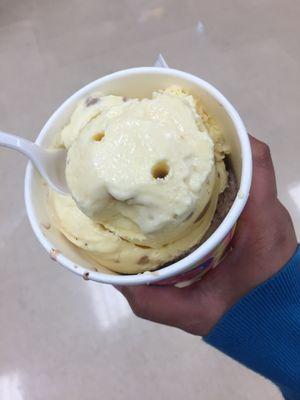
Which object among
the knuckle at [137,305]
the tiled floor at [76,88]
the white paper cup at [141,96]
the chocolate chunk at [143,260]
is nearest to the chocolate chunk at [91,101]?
the white paper cup at [141,96]

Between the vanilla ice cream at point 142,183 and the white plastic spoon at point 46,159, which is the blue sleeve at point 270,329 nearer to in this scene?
the vanilla ice cream at point 142,183

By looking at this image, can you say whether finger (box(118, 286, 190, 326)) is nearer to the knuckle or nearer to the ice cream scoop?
the knuckle

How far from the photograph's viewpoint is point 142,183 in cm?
43

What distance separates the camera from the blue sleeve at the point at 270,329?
25.9 inches

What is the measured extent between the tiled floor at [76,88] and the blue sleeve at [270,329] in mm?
304

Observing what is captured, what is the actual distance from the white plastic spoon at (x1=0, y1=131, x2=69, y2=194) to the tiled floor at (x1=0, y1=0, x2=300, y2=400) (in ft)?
1.89

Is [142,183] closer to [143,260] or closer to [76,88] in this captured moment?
[143,260]

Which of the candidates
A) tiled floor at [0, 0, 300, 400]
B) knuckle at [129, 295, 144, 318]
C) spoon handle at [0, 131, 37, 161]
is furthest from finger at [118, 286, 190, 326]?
tiled floor at [0, 0, 300, 400]

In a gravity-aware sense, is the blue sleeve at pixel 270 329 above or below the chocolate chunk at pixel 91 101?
below

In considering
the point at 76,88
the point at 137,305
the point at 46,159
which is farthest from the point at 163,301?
the point at 76,88

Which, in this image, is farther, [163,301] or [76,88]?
[76,88]

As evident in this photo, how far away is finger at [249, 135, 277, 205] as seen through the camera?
2.05 ft

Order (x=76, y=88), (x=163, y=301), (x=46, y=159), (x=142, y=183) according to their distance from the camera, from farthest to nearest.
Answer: (x=76, y=88) < (x=163, y=301) < (x=46, y=159) < (x=142, y=183)

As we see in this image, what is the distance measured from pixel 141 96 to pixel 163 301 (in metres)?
0.31
